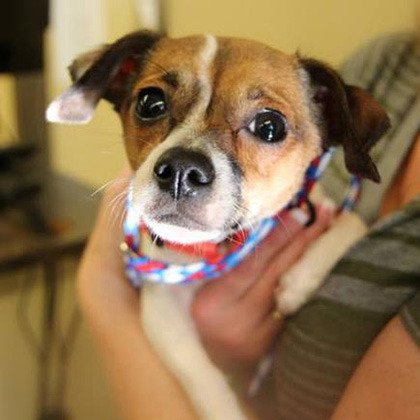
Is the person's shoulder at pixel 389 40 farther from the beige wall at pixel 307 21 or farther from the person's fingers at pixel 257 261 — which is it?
the person's fingers at pixel 257 261

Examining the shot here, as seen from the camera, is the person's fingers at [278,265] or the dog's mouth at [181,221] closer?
the dog's mouth at [181,221]

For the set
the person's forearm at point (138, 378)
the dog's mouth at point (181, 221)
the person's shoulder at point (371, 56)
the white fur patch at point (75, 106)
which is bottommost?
the person's forearm at point (138, 378)

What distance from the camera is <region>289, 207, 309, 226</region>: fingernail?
3.09 feet

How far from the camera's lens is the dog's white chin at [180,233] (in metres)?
0.76

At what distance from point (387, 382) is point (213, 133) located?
0.33 metres

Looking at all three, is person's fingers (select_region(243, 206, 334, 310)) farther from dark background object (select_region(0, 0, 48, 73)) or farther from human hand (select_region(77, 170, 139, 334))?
dark background object (select_region(0, 0, 48, 73))

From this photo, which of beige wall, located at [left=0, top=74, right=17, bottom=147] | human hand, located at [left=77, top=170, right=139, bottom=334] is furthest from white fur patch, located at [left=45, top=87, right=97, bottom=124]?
beige wall, located at [left=0, top=74, right=17, bottom=147]

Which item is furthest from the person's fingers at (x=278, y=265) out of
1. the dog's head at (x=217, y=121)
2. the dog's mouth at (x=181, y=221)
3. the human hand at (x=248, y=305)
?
the dog's mouth at (x=181, y=221)

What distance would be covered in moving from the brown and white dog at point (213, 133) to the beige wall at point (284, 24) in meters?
0.11

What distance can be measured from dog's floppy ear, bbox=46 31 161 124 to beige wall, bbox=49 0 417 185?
0.08 meters

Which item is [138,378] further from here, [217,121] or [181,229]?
[217,121]

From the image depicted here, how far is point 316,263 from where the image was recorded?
0.92 m

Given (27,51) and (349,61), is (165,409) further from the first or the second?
(27,51)

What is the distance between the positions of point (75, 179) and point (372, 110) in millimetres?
1091
